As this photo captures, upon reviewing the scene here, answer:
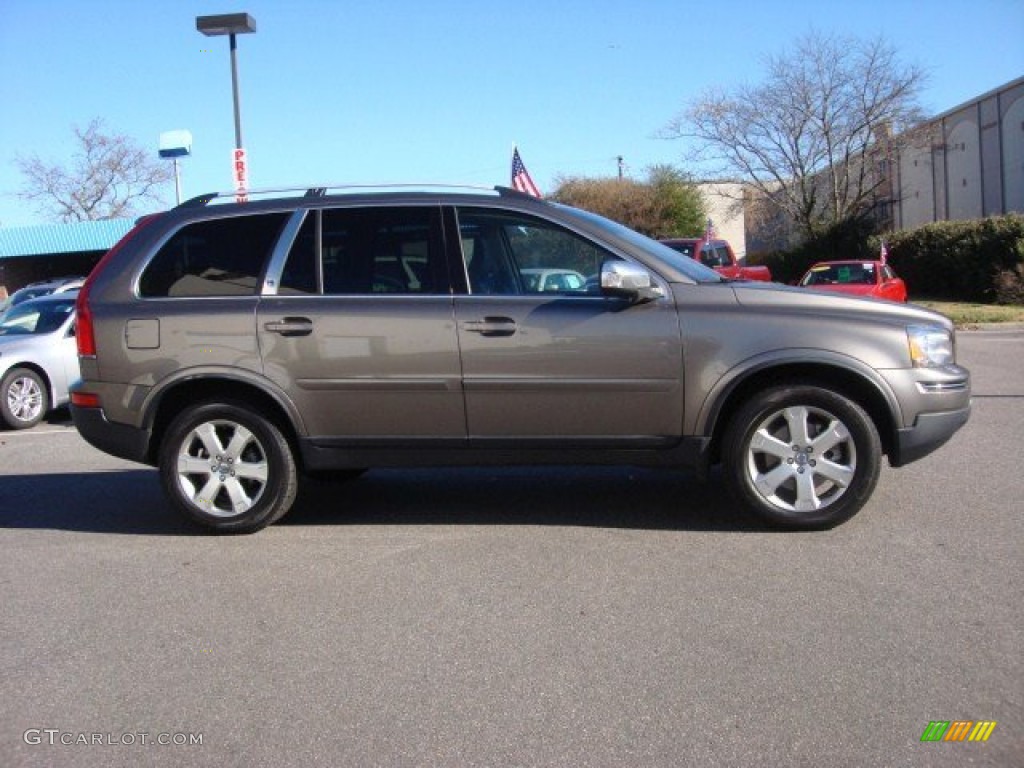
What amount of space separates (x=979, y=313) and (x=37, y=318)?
18.6m

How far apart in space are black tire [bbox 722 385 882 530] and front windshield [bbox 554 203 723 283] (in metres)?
0.82

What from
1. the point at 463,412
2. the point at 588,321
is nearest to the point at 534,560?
the point at 463,412

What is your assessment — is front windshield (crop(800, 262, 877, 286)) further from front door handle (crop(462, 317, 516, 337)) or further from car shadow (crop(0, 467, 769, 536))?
front door handle (crop(462, 317, 516, 337))

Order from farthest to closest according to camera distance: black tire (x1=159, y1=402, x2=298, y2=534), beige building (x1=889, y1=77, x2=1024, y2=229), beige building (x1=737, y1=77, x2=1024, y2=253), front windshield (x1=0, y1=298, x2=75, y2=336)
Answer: beige building (x1=737, y1=77, x2=1024, y2=253), beige building (x1=889, y1=77, x2=1024, y2=229), front windshield (x1=0, y1=298, x2=75, y2=336), black tire (x1=159, y1=402, x2=298, y2=534)

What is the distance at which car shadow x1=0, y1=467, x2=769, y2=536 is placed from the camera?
6094mm

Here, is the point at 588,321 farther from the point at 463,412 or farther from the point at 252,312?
the point at 252,312

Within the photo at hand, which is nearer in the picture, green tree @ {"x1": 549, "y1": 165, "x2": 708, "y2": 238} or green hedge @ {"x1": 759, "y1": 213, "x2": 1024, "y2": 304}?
green hedge @ {"x1": 759, "y1": 213, "x2": 1024, "y2": 304}

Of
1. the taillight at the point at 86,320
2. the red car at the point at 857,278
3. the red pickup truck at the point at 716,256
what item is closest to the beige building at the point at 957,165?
the red car at the point at 857,278

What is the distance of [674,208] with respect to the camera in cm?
4731

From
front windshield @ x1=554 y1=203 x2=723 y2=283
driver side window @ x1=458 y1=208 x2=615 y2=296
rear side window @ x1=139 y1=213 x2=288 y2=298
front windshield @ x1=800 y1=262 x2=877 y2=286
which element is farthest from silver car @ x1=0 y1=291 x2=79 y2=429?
front windshield @ x1=800 y1=262 x2=877 y2=286

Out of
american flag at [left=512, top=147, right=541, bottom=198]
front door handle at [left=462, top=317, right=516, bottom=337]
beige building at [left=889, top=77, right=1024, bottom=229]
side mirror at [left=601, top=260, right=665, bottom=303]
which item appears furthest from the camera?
beige building at [left=889, top=77, right=1024, bottom=229]

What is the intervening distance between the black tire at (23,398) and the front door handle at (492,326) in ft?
25.4

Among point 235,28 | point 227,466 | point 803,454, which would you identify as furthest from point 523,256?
point 235,28

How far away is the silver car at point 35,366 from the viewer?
36.8 ft
